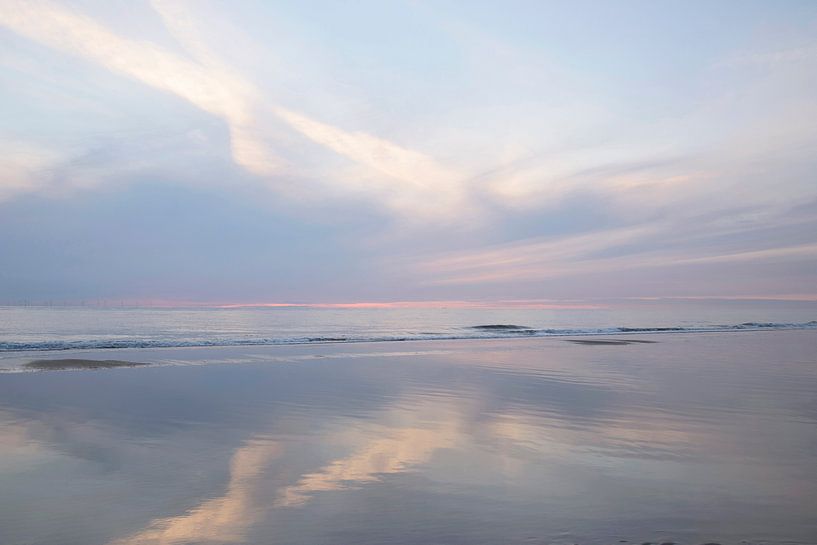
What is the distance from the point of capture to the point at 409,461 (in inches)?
317

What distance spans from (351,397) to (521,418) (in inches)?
181

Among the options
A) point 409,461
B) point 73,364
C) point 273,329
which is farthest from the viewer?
point 273,329

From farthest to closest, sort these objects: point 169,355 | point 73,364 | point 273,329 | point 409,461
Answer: point 273,329 < point 169,355 < point 73,364 < point 409,461

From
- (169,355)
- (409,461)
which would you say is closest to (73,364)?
(169,355)

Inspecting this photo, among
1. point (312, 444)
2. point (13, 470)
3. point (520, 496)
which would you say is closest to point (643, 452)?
point (520, 496)

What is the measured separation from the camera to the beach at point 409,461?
5.59m

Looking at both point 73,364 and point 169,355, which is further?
point 169,355

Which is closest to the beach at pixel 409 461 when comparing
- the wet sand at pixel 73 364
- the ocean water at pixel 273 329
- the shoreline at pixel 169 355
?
the wet sand at pixel 73 364

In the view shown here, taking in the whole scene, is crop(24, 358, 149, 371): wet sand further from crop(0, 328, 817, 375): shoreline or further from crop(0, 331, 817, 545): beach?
crop(0, 331, 817, 545): beach

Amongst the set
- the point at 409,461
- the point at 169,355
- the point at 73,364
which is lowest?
the point at 409,461

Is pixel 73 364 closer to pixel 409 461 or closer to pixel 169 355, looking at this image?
pixel 169 355

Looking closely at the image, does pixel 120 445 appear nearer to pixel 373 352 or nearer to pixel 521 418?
pixel 521 418

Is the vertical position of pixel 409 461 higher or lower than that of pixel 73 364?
lower

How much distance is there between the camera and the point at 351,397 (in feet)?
46.2
